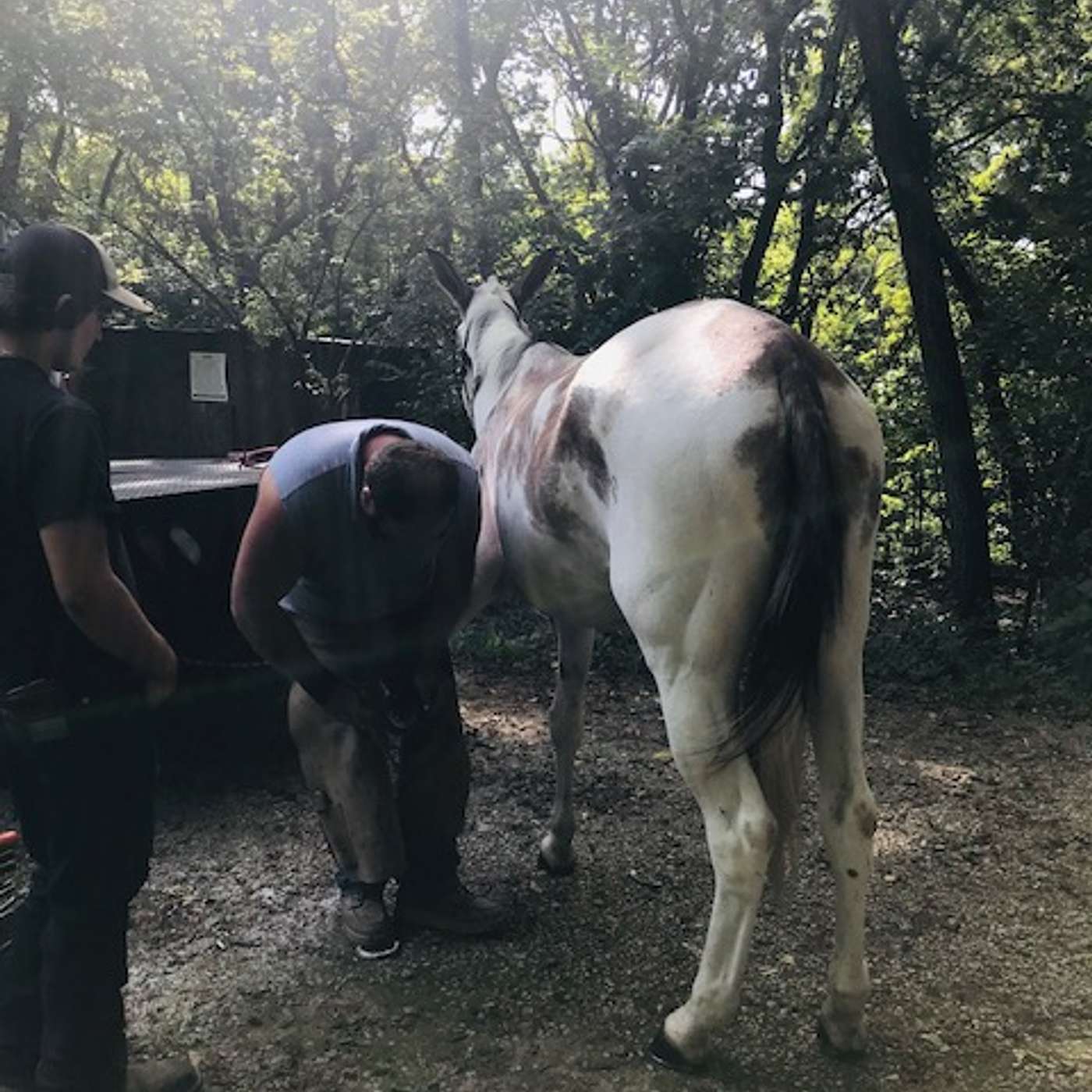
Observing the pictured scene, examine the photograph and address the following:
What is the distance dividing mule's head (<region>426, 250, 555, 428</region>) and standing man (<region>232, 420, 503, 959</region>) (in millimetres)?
895

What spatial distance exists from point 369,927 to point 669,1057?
0.99 meters

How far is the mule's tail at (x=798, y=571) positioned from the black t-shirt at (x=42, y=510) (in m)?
1.38

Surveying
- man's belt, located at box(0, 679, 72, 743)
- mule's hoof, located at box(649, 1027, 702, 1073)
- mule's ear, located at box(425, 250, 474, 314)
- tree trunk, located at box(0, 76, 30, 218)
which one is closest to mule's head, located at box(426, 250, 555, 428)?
mule's ear, located at box(425, 250, 474, 314)

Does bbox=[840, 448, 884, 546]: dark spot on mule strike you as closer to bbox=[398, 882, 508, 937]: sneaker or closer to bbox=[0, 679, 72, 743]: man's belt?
bbox=[398, 882, 508, 937]: sneaker

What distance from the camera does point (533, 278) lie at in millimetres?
4387

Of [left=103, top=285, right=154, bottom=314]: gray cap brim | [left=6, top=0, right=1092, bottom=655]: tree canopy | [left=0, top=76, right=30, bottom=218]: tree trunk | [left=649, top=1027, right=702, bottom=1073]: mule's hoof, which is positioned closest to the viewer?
[left=103, top=285, right=154, bottom=314]: gray cap brim

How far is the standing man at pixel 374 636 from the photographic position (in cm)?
263

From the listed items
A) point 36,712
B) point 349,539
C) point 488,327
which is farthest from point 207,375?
point 36,712

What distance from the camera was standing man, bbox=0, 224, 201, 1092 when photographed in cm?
191

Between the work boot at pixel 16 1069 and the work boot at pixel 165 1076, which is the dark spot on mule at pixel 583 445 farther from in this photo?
the work boot at pixel 16 1069

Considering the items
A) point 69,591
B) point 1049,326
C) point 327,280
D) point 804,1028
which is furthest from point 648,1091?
point 327,280

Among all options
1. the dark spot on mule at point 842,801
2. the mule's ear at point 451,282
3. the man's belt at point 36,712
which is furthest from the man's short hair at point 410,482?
the mule's ear at point 451,282

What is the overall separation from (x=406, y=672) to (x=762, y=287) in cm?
586

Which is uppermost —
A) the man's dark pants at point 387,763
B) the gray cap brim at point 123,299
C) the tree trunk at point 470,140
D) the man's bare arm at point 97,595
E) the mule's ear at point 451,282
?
the tree trunk at point 470,140
